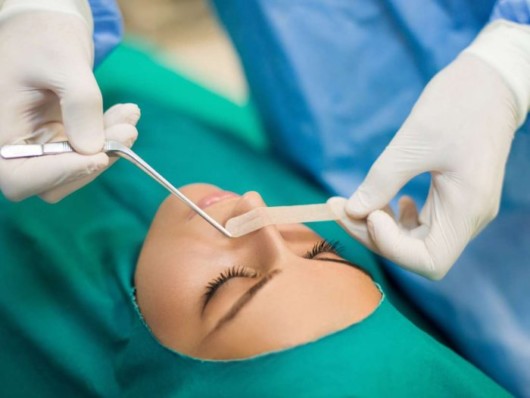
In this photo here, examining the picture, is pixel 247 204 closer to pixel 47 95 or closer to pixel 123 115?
pixel 123 115

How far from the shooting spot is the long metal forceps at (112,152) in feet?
3.07

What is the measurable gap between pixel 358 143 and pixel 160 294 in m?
0.62

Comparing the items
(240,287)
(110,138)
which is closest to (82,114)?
(110,138)

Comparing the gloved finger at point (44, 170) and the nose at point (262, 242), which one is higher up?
the gloved finger at point (44, 170)

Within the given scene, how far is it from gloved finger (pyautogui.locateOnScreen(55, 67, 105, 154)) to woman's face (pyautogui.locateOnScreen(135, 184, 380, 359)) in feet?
0.63

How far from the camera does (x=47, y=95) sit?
1.06m

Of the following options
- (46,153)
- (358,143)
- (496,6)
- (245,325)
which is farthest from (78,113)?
(496,6)

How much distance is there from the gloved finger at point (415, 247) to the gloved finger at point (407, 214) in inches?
4.6

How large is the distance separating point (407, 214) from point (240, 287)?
431 millimetres

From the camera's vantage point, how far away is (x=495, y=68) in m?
1.12

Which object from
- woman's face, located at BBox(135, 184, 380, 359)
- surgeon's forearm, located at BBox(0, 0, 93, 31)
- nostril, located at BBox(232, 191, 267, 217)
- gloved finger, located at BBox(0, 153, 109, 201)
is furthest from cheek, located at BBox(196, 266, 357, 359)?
surgeon's forearm, located at BBox(0, 0, 93, 31)

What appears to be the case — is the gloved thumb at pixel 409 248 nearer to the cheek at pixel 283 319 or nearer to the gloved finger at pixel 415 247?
the gloved finger at pixel 415 247

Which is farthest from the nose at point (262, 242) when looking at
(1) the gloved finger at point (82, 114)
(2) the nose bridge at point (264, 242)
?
(1) the gloved finger at point (82, 114)

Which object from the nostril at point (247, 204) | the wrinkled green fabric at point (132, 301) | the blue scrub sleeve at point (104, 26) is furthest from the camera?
the blue scrub sleeve at point (104, 26)
